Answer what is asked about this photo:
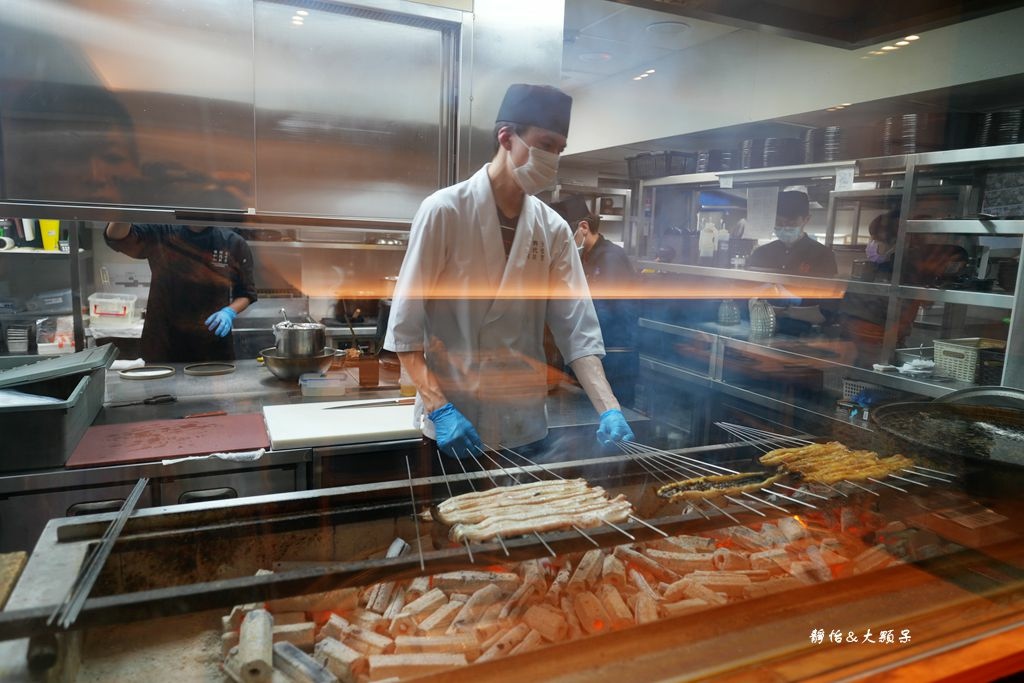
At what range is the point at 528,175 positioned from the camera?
1.79m

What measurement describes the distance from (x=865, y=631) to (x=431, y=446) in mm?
1400

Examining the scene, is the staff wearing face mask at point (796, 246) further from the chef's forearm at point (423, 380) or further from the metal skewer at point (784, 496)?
the chef's forearm at point (423, 380)

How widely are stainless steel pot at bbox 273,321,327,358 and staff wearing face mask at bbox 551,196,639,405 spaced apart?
1.53m

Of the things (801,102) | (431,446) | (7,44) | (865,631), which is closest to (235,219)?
(7,44)

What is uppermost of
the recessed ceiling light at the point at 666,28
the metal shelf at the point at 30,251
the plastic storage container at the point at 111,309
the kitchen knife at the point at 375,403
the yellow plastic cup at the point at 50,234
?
the recessed ceiling light at the point at 666,28

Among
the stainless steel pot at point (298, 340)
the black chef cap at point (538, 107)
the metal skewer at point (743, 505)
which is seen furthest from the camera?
the stainless steel pot at point (298, 340)

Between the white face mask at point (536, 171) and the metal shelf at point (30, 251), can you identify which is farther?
the metal shelf at point (30, 251)

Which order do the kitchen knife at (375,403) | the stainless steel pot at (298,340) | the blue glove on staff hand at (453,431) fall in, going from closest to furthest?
the blue glove on staff hand at (453,431), the kitchen knife at (375,403), the stainless steel pot at (298,340)

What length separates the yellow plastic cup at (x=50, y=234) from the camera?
10.5 ft

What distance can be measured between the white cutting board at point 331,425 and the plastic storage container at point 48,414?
0.52 m

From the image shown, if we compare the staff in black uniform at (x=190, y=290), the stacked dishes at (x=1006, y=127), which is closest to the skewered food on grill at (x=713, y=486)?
the stacked dishes at (x=1006, y=127)

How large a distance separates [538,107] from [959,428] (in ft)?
4.50

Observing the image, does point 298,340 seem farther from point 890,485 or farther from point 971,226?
point 971,226

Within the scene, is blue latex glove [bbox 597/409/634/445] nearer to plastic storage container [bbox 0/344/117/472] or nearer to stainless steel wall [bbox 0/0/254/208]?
plastic storage container [bbox 0/344/117/472]
